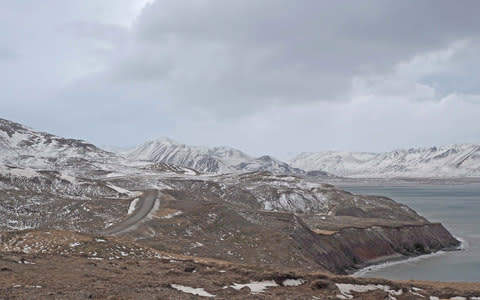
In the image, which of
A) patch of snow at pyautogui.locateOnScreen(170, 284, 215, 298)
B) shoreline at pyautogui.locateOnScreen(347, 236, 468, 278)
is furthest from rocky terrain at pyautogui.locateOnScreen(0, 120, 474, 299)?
shoreline at pyautogui.locateOnScreen(347, 236, 468, 278)

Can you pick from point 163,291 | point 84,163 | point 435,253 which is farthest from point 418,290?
point 84,163

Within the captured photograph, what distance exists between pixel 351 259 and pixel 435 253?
24452 millimetres

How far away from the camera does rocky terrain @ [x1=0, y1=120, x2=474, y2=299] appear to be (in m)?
22.9

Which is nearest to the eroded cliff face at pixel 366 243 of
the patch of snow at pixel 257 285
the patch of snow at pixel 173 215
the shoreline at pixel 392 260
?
the shoreline at pixel 392 260

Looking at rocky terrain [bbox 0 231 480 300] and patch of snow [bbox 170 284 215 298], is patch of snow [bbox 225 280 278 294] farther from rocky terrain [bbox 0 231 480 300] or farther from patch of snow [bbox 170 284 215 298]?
patch of snow [bbox 170 284 215 298]

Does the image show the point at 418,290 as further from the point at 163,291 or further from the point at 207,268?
the point at 163,291


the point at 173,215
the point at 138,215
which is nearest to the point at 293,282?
the point at 173,215

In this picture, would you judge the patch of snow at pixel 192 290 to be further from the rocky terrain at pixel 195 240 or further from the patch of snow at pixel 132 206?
the patch of snow at pixel 132 206

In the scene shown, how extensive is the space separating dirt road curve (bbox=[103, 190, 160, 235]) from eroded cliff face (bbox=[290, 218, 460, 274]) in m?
23.8

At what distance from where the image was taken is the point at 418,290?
88.6 ft

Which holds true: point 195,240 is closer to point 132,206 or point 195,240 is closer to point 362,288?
point 132,206

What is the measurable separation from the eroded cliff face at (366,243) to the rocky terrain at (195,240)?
0.89 feet

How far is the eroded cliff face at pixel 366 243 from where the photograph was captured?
62281mm

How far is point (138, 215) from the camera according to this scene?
62.4m
